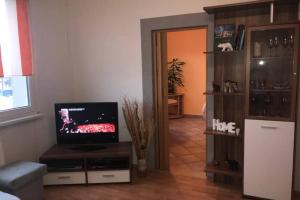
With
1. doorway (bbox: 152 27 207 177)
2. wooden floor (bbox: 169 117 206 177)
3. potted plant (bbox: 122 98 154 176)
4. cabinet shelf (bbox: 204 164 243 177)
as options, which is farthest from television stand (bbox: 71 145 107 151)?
doorway (bbox: 152 27 207 177)

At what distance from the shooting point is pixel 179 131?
18.4 feet

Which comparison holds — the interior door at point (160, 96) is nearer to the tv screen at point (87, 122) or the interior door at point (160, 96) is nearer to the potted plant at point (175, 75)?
the tv screen at point (87, 122)

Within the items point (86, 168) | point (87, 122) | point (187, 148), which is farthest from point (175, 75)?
point (86, 168)

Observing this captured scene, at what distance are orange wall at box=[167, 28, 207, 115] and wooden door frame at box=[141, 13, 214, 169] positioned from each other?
147 inches

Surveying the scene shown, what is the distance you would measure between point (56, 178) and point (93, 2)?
2.34 metres

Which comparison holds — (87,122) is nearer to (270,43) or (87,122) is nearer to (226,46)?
(226,46)

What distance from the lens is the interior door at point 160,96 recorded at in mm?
3330

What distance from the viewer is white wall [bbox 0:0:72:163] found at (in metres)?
2.92

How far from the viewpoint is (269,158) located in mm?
2506

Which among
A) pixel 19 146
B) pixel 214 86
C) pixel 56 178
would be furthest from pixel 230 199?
pixel 19 146

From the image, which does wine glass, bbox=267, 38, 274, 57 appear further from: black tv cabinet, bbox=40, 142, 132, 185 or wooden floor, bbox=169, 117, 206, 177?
black tv cabinet, bbox=40, 142, 132, 185

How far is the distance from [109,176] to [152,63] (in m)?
1.51

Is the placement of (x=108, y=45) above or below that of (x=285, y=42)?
above

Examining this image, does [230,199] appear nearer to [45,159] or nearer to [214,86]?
[214,86]
